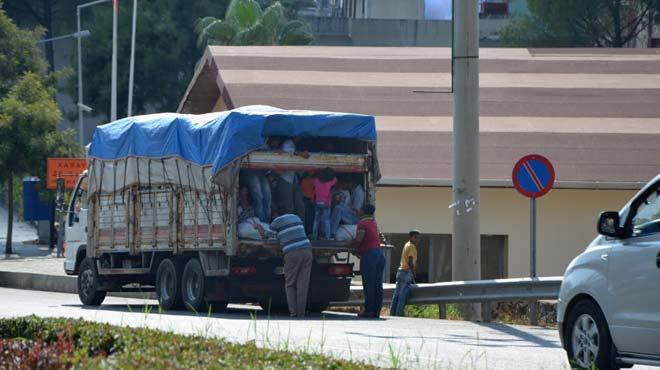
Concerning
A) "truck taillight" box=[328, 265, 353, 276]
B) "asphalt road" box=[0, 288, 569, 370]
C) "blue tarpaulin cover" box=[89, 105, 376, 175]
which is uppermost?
"blue tarpaulin cover" box=[89, 105, 376, 175]

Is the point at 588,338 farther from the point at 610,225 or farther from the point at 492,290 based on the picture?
the point at 492,290

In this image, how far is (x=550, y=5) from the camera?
181ft

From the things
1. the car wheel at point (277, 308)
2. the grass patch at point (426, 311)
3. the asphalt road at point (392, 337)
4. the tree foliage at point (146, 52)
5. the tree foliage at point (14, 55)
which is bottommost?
the grass patch at point (426, 311)

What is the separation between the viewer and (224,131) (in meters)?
19.5

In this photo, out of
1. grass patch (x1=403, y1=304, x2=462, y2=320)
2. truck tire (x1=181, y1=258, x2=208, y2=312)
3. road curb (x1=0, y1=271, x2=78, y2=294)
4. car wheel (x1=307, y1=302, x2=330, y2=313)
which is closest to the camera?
truck tire (x1=181, y1=258, x2=208, y2=312)

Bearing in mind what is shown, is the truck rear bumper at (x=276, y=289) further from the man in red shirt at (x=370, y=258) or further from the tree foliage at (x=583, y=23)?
the tree foliage at (x=583, y=23)

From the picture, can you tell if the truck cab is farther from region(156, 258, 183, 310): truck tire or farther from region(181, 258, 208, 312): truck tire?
region(181, 258, 208, 312): truck tire

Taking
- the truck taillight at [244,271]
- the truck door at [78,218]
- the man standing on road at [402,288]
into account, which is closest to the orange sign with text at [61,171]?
the truck door at [78,218]

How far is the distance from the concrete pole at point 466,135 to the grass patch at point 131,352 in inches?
410

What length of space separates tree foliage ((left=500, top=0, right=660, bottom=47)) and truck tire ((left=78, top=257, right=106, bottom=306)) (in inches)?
1382

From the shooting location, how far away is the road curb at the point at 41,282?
30984 mm

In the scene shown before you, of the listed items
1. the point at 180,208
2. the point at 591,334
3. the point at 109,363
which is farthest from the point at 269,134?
the point at 109,363

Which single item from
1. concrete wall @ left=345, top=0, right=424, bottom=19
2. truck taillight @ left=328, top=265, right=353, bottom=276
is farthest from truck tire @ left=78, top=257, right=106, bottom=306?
concrete wall @ left=345, top=0, right=424, bottom=19

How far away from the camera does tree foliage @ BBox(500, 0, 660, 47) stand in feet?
182
